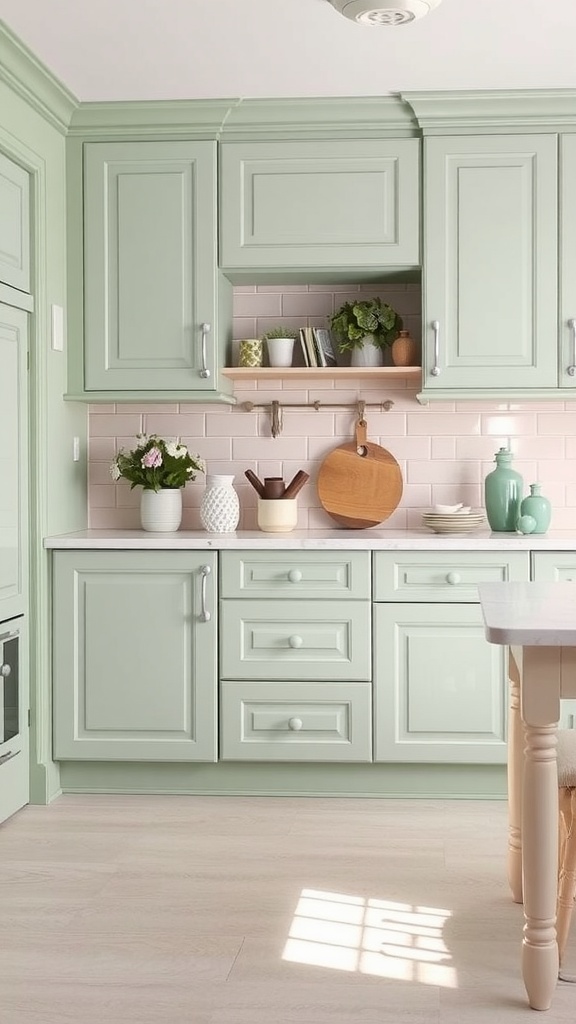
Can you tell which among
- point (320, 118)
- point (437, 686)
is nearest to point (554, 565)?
point (437, 686)

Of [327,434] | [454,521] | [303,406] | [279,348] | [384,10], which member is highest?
[384,10]

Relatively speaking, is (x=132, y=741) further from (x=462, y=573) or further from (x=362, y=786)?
(x=462, y=573)

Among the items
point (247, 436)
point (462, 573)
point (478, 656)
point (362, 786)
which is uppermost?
point (247, 436)

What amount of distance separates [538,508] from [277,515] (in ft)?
3.18

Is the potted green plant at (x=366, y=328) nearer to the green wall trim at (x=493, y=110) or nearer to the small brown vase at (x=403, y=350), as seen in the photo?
the small brown vase at (x=403, y=350)

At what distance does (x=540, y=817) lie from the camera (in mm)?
2373

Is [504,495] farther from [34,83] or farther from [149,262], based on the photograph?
[34,83]

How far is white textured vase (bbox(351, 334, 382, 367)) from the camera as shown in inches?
170

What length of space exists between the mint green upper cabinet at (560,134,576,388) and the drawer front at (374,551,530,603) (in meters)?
0.73

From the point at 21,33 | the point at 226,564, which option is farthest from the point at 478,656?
the point at 21,33

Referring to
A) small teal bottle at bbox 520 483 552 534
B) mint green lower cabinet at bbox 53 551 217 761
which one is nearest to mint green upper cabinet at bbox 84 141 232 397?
mint green lower cabinet at bbox 53 551 217 761

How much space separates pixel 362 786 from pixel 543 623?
6.25 feet

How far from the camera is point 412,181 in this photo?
4117 mm

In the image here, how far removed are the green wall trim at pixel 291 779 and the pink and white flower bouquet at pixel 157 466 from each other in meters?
1.05
